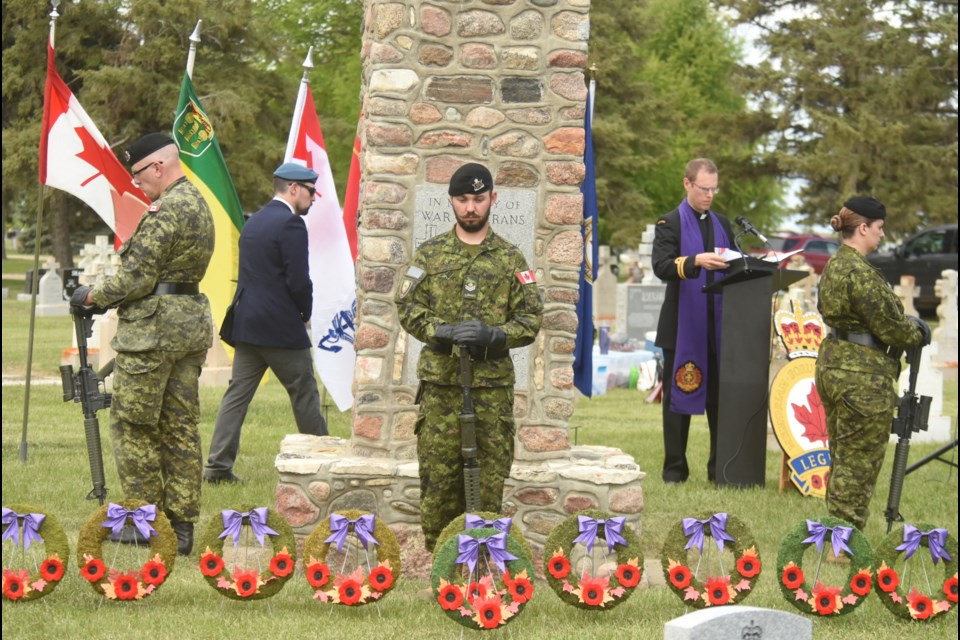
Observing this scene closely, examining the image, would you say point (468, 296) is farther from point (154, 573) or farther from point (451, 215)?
point (154, 573)

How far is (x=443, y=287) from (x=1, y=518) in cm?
207

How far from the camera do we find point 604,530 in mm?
5977

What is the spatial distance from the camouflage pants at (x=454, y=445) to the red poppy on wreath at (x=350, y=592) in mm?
574

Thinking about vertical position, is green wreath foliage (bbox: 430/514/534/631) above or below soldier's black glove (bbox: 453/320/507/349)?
below

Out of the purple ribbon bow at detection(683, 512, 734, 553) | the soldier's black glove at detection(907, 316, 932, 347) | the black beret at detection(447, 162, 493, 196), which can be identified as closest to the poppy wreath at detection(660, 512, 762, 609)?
the purple ribbon bow at detection(683, 512, 734, 553)

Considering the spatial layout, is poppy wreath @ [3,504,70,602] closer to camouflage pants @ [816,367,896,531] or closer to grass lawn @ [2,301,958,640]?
grass lawn @ [2,301,958,640]

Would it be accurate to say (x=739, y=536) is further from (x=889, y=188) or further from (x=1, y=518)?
(x=889, y=188)

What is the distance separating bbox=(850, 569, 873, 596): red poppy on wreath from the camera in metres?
5.94

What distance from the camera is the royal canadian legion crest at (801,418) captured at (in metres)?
9.30

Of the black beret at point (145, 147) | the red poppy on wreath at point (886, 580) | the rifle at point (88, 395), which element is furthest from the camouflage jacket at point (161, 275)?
the red poppy on wreath at point (886, 580)

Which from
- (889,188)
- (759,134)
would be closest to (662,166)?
(759,134)

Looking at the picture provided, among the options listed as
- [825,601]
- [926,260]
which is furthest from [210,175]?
[926,260]

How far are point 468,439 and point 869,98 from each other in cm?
3461

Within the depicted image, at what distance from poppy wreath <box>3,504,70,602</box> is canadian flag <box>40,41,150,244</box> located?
426cm
